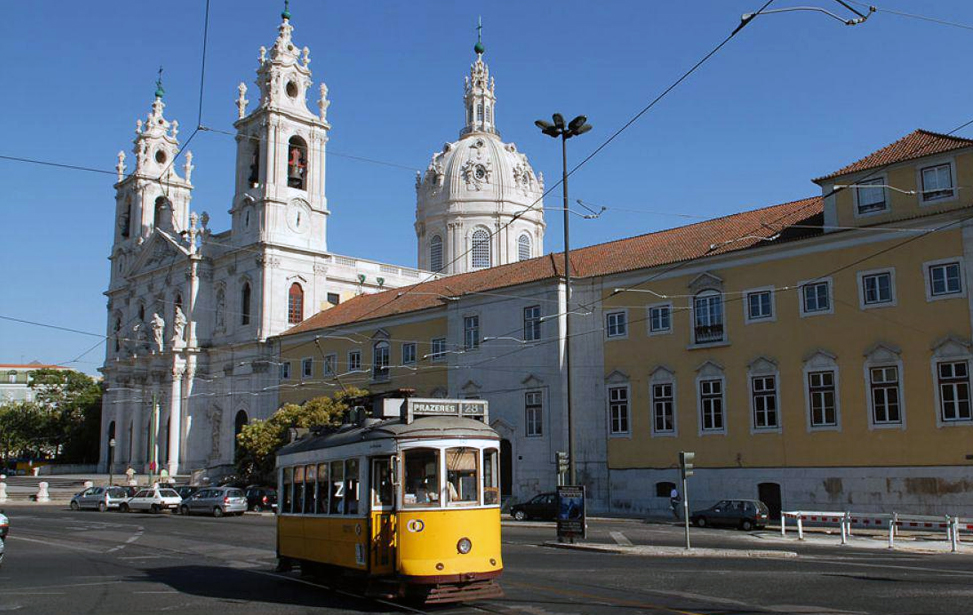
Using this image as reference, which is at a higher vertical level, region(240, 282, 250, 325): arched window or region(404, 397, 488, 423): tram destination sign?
region(240, 282, 250, 325): arched window

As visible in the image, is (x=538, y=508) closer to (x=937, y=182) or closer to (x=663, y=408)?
(x=663, y=408)

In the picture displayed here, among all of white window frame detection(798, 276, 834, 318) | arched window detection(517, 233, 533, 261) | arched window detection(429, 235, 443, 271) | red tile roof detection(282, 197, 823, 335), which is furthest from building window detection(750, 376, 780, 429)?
arched window detection(429, 235, 443, 271)

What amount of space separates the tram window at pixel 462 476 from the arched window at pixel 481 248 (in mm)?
61765

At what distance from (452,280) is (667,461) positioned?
1868 cm

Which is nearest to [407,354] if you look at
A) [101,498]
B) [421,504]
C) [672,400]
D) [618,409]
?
[618,409]

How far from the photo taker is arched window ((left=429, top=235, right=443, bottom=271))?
7701 centimetres

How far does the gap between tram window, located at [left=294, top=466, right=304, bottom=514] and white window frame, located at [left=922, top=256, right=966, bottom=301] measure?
75.2 ft

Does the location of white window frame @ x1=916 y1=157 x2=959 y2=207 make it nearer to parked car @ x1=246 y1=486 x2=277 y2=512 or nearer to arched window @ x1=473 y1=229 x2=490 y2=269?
parked car @ x1=246 y1=486 x2=277 y2=512

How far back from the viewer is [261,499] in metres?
45.5

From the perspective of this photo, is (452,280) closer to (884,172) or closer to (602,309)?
(602,309)

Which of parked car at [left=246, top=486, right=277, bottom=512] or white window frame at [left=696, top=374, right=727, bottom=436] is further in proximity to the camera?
parked car at [left=246, top=486, right=277, bottom=512]

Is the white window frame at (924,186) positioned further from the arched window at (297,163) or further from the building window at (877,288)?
the arched window at (297,163)

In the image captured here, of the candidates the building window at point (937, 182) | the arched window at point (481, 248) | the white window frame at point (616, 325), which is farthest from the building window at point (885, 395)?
the arched window at point (481, 248)

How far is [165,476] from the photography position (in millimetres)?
61938
